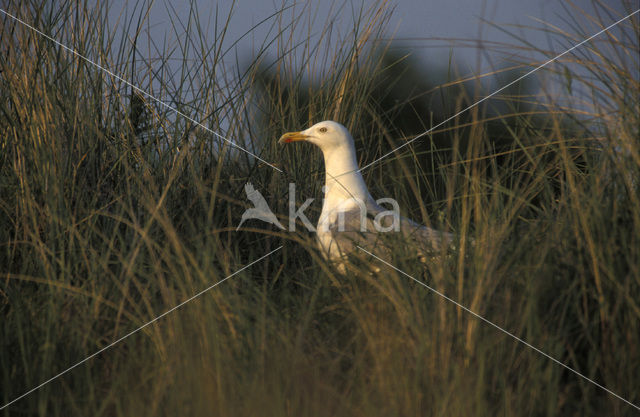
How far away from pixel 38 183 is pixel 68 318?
888 mm

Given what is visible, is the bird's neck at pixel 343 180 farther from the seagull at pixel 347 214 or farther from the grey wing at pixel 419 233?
the grey wing at pixel 419 233

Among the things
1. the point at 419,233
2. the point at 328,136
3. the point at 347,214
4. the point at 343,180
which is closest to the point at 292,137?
the point at 328,136

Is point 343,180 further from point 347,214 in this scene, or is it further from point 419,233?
point 419,233

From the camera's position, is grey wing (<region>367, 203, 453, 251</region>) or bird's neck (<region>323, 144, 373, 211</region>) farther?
bird's neck (<region>323, 144, 373, 211</region>)

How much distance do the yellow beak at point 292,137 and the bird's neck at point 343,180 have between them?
5.7 inches

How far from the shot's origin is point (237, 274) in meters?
2.75

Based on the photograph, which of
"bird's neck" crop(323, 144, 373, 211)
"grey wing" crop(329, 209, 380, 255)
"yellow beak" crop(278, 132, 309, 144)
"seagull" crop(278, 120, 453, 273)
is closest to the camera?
"seagull" crop(278, 120, 453, 273)

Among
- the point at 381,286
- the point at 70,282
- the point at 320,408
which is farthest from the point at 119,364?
the point at 381,286

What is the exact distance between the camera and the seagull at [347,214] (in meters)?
2.75

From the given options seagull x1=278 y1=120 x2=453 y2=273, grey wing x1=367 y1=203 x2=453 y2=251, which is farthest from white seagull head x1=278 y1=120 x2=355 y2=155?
grey wing x1=367 y1=203 x2=453 y2=251

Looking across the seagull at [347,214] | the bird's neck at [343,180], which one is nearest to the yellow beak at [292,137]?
the seagull at [347,214]

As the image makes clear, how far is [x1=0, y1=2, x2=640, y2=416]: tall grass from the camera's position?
209 centimetres

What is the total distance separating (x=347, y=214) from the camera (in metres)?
3.09

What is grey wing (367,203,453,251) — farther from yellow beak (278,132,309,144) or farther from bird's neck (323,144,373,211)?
yellow beak (278,132,309,144)
